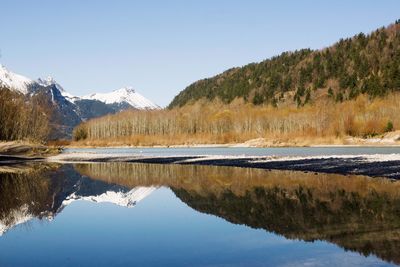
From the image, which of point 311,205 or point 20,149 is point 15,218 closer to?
point 311,205

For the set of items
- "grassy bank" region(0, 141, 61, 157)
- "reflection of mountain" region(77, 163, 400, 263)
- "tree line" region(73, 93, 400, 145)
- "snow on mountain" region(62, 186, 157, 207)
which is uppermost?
"tree line" region(73, 93, 400, 145)

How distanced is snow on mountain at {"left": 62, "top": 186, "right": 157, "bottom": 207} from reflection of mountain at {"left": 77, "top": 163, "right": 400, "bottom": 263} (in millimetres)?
2206

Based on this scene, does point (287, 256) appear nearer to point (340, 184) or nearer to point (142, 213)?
point (142, 213)

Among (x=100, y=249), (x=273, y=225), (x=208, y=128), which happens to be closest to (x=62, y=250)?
(x=100, y=249)

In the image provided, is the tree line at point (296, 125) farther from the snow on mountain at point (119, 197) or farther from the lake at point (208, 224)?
the lake at point (208, 224)

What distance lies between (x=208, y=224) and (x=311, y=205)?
5375 mm

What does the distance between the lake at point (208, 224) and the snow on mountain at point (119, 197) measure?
6 cm

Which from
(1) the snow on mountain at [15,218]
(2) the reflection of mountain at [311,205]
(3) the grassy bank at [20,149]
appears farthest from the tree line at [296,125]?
(1) the snow on mountain at [15,218]

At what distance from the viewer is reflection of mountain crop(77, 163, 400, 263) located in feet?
47.7

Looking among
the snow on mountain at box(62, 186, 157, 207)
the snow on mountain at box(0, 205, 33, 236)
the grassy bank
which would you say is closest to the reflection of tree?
the snow on mountain at box(62, 186, 157, 207)

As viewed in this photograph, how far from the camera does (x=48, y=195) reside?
27016 millimetres

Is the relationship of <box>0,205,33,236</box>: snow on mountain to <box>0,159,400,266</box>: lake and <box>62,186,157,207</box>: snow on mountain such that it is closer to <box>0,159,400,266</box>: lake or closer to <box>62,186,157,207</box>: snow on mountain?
<box>0,159,400,266</box>: lake

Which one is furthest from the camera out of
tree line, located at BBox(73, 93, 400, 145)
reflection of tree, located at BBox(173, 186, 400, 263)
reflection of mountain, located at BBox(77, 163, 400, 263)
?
tree line, located at BBox(73, 93, 400, 145)

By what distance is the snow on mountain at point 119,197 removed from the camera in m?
24.7
